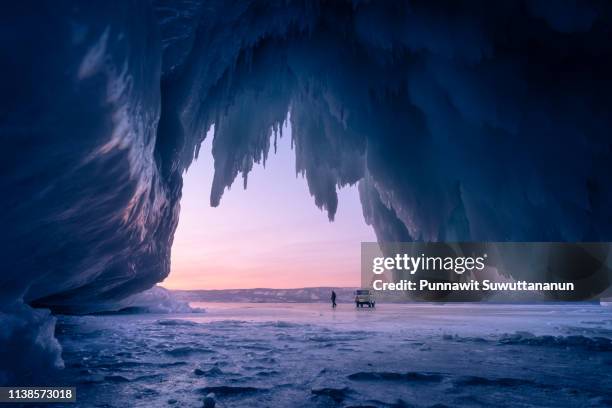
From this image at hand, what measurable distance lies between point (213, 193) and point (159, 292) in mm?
10641

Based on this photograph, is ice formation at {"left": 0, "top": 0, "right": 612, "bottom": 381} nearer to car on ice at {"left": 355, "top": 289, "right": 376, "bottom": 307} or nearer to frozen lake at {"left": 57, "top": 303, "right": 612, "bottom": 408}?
frozen lake at {"left": 57, "top": 303, "right": 612, "bottom": 408}

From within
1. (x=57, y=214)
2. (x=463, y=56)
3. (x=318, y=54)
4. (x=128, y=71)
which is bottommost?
(x=57, y=214)

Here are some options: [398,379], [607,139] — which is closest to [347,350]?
[398,379]

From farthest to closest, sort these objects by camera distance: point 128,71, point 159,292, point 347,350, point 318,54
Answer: point 159,292 < point 318,54 < point 347,350 < point 128,71

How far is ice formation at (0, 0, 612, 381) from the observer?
2.35 m

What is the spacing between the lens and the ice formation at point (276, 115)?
235 cm

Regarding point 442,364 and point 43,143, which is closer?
point 43,143

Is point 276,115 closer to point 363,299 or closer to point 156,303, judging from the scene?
point 156,303

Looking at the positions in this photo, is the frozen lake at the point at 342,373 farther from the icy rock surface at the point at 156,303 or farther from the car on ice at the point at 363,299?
the car on ice at the point at 363,299

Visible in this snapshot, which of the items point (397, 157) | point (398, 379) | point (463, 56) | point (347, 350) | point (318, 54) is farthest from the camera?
point (397, 157)

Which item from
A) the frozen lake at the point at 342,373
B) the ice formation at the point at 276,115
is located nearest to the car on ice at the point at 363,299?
the ice formation at the point at 276,115

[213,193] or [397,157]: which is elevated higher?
[397,157]

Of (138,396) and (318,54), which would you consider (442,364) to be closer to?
(138,396)

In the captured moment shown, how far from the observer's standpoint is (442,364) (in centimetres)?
351
